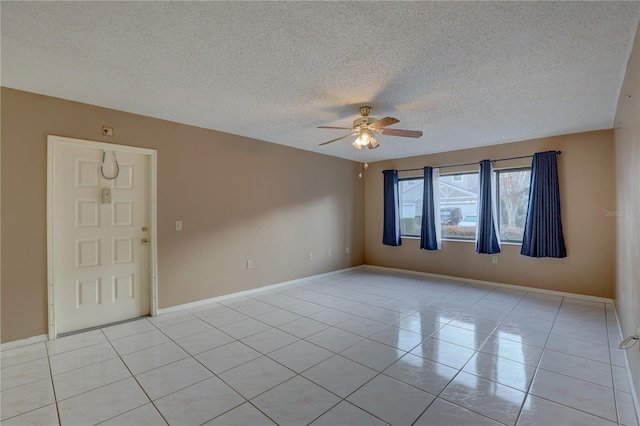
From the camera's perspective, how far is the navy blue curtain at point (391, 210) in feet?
20.6

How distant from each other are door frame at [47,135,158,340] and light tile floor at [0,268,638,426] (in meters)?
Result: 0.29

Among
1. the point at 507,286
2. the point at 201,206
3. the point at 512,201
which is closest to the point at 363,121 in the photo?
the point at 201,206

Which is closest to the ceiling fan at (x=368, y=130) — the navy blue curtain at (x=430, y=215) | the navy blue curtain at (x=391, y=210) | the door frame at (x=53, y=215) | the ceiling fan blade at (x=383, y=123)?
the ceiling fan blade at (x=383, y=123)

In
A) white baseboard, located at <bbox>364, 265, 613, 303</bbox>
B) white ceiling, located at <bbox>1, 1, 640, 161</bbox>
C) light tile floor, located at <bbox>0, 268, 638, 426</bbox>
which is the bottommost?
light tile floor, located at <bbox>0, 268, 638, 426</bbox>

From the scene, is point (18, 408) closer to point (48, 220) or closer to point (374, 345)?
point (48, 220)

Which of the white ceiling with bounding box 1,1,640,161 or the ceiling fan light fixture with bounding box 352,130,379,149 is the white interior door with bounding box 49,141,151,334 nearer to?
the white ceiling with bounding box 1,1,640,161

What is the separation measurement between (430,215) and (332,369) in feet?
13.3

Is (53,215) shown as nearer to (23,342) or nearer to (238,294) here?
(23,342)

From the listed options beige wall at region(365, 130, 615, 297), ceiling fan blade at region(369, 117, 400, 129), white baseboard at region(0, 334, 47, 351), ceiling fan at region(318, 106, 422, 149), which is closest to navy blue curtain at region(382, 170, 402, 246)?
beige wall at region(365, 130, 615, 297)

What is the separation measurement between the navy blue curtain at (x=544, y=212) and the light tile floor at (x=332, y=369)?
3.14ft

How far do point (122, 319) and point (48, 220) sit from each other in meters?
1.38

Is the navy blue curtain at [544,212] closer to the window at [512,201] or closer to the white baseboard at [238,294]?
the window at [512,201]

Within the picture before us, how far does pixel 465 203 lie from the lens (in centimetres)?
561

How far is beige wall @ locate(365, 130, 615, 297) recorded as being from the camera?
4.17 m
